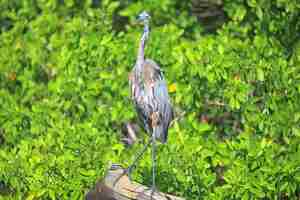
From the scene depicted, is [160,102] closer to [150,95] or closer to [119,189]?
[150,95]

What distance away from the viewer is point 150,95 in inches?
271

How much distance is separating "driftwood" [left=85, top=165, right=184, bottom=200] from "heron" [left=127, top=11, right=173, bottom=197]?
8 centimetres

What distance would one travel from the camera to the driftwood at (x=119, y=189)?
265 inches

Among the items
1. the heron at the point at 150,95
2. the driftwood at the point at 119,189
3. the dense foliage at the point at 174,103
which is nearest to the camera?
the driftwood at the point at 119,189

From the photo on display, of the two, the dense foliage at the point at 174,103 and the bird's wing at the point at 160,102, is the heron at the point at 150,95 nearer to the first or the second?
the bird's wing at the point at 160,102

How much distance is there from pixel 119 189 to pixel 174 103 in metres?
1.96

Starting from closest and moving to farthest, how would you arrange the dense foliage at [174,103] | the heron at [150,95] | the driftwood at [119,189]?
the driftwood at [119,189] < the heron at [150,95] < the dense foliage at [174,103]

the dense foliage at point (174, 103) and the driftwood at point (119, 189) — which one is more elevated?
the dense foliage at point (174, 103)

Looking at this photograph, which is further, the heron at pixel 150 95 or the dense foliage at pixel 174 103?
the dense foliage at pixel 174 103

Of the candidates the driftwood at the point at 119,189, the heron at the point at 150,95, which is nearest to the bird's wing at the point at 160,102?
the heron at the point at 150,95

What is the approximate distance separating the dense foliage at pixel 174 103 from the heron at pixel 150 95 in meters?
0.59

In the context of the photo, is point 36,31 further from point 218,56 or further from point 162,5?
point 218,56

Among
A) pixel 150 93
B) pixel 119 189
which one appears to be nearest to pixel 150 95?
pixel 150 93

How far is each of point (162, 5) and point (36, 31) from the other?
61.7 inches
